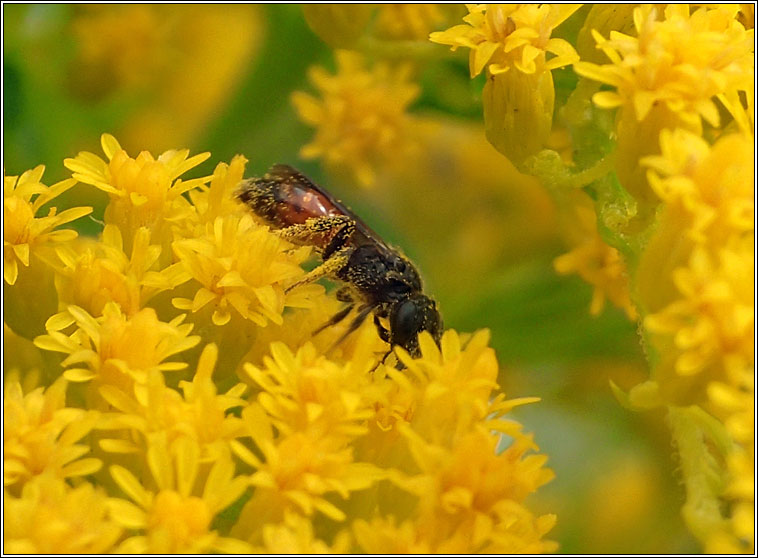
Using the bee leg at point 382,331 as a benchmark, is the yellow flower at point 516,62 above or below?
above

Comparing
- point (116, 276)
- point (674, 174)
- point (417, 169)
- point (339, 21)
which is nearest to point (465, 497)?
point (674, 174)

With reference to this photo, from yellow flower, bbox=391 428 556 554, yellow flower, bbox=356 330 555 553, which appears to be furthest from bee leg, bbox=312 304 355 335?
yellow flower, bbox=391 428 556 554

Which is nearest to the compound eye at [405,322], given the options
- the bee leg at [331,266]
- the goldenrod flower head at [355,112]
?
the bee leg at [331,266]

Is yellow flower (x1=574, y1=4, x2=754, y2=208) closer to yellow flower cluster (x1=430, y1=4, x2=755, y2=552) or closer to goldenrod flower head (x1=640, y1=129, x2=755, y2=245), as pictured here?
yellow flower cluster (x1=430, y1=4, x2=755, y2=552)

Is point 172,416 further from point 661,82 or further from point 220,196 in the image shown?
point 661,82

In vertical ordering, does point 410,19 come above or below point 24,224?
above

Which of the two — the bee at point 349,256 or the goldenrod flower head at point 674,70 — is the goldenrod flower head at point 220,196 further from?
the goldenrod flower head at point 674,70

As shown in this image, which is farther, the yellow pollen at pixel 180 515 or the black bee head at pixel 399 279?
the black bee head at pixel 399 279
